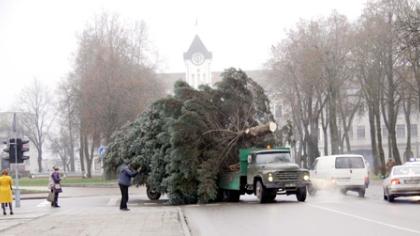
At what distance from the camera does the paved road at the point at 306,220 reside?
15.6 meters

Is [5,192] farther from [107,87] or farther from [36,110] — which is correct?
[36,110]

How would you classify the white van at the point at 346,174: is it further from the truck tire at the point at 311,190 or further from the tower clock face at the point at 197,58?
the tower clock face at the point at 197,58

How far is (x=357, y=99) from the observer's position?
6944cm

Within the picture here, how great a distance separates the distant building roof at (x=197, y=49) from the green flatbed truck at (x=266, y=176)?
13022 cm

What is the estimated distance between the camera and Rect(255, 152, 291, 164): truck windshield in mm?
27250

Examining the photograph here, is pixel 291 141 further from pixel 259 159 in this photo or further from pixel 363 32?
pixel 363 32

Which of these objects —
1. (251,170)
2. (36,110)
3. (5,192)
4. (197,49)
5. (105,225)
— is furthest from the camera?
(197,49)

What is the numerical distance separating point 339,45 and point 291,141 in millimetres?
25151

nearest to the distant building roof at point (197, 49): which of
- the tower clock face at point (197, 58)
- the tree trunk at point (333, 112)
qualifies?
the tower clock face at point (197, 58)

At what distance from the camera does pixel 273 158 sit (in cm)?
2744

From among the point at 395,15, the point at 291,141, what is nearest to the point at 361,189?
the point at 291,141

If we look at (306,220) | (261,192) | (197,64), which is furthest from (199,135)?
(197,64)

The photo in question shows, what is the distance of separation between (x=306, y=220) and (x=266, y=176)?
7.67m

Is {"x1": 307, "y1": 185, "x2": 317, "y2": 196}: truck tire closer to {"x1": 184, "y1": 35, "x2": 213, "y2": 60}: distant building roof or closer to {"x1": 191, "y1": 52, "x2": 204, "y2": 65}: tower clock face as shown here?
{"x1": 191, "y1": 52, "x2": 204, "y2": 65}: tower clock face
